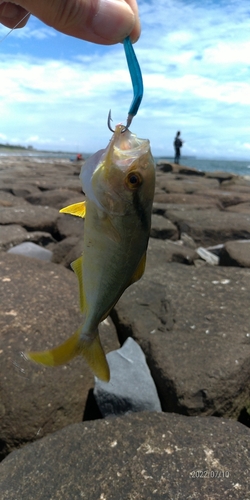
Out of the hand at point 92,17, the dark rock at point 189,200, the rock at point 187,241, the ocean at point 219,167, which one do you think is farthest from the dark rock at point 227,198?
the ocean at point 219,167

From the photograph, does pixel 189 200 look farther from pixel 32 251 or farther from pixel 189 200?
pixel 32 251

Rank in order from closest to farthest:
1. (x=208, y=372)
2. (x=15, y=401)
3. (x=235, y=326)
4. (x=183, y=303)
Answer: (x=15, y=401)
(x=208, y=372)
(x=235, y=326)
(x=183, y=303)

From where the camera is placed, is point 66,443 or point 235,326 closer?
point 66,443

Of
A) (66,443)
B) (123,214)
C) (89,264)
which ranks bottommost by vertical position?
(66,443)

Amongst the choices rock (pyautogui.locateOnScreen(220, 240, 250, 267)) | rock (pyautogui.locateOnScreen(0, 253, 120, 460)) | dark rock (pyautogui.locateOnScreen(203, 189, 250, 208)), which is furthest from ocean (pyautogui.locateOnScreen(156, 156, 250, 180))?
rock (pyautogui.locateOnScreen(0, 253, 120, 460))

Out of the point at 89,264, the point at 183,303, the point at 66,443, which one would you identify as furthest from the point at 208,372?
the point at 89,264

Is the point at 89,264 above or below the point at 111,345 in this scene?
above

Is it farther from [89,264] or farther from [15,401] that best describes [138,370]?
[89,264]
